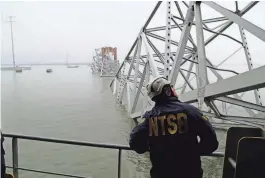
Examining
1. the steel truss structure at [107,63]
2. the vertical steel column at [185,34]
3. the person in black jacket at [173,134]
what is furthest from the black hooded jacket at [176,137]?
the steel truss structure at [107,63]

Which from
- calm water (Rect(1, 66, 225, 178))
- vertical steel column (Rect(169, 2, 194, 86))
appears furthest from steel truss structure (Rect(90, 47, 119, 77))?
vertical steel column (Rect(169, 2, 194, 86))

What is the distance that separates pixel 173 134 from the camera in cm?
204

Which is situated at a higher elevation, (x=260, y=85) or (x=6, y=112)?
(x=260, y=85)

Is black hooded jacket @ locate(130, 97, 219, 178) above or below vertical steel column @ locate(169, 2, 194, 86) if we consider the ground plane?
below

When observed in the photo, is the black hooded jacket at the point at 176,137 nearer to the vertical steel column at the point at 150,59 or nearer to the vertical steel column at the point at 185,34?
the vertical steel column at the point at 185,34

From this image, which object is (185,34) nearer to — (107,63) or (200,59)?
(200,59)

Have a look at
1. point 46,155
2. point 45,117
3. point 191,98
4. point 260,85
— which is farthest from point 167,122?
point 45,117

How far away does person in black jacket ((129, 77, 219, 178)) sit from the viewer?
6.63ft

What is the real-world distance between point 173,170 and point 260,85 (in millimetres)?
2015

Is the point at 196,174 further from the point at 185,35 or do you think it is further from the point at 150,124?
the point at 185,35

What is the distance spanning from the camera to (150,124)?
2.12 m

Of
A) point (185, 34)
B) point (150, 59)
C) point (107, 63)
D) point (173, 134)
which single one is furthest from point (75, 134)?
point (107, 63)

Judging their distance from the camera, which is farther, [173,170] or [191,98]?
[191,98]

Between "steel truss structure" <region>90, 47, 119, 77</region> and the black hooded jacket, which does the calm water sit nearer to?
the black hooded jacket
